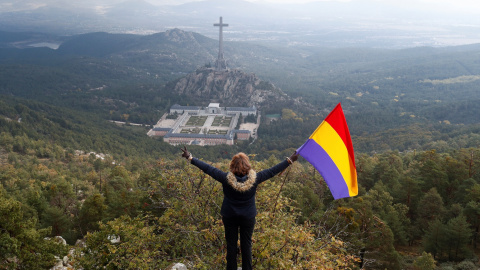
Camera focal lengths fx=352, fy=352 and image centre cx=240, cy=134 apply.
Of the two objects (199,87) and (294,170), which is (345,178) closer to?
(294,170)

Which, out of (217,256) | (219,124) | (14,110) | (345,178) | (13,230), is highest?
(345,178)

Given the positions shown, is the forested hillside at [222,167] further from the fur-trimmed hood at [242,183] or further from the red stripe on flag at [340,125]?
the red stripe on flag at [340,125]

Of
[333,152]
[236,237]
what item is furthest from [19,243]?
[333,152]

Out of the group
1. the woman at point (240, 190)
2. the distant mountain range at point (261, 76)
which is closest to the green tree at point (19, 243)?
the woman at point (240, 190)

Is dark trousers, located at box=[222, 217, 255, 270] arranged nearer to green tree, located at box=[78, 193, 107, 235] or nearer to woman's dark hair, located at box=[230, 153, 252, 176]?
woman's dark hair, located at box=[230, 153, 252, 176]

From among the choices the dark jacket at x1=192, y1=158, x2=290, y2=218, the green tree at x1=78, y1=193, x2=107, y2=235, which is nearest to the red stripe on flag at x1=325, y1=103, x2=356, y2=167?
the dark jacket at x1=192, y1=158, x2=290, y2=218

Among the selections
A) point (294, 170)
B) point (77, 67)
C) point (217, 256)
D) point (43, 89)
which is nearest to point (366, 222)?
point (217, 256)
